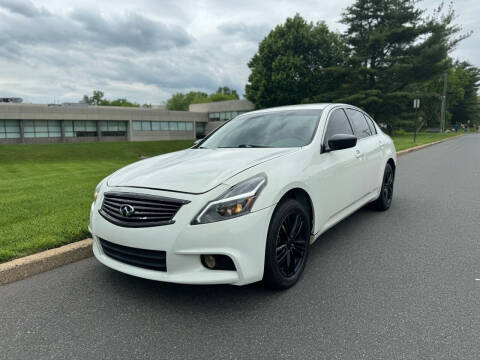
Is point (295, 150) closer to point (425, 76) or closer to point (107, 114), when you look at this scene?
point (425, 76)

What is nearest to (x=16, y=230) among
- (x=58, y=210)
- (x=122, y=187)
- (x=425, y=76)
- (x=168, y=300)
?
(x=58, y=210)

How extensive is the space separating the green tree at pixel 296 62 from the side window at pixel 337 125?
1473 inches

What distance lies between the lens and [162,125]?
60.3 meters

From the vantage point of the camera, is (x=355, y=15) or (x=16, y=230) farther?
(x=355, y=15)

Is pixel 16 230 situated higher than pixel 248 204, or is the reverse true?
pixel 248 204

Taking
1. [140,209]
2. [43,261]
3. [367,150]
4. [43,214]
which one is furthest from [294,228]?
[43,214]

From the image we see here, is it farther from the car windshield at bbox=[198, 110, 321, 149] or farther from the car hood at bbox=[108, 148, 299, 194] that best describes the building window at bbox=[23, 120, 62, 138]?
the car hood at bbox=[108, 148, 299, 194]

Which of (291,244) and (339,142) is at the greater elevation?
(339,142)

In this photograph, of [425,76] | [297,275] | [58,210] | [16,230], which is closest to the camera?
[297,275]

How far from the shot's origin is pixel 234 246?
8.47ft

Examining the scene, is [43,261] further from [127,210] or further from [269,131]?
[269,131]

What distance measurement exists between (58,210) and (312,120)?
158 inches

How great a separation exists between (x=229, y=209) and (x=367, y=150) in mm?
2913

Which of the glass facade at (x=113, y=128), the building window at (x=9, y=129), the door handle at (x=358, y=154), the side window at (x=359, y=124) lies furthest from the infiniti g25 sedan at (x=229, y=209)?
the glass facade at (x=113, y=128)
